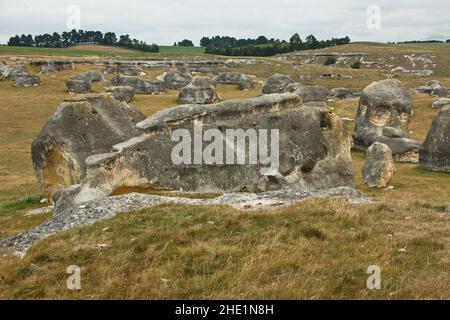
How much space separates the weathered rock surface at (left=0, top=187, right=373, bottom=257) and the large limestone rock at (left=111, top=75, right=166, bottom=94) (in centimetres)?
6216

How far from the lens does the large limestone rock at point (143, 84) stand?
257 feet

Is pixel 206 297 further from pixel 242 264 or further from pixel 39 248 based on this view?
pixel 39 248

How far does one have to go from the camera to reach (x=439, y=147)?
3441cm

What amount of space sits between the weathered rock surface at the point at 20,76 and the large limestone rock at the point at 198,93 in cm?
2660

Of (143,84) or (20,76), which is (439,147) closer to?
(143,84)

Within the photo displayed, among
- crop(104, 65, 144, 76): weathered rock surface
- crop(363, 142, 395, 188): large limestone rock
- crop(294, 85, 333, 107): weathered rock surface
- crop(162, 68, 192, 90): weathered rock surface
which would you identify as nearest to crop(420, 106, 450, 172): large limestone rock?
crop(363, 142, 395, 188): large limestone rock

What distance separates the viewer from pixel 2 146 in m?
46.3

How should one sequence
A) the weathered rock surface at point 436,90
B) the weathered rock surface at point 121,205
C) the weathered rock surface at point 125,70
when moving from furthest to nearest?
the weathered rock surface at point 125,70 → the weathered rock surface at point 436,90 → the weathered rock surface at point 121,205

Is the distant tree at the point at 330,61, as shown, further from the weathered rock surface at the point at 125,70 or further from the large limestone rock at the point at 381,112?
the large limestone rock at the point at 381,112

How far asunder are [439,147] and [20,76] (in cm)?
6821

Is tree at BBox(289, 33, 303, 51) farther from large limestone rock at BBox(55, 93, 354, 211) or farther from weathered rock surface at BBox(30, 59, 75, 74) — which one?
large limestone rock at BBox(55, 93, 354, 211)

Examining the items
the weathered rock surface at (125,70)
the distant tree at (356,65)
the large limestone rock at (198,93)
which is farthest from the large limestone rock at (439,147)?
the distant tree at (356,65)

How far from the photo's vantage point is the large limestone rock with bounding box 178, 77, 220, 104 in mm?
69375

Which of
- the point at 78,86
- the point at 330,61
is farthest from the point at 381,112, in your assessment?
the point at 330,61
